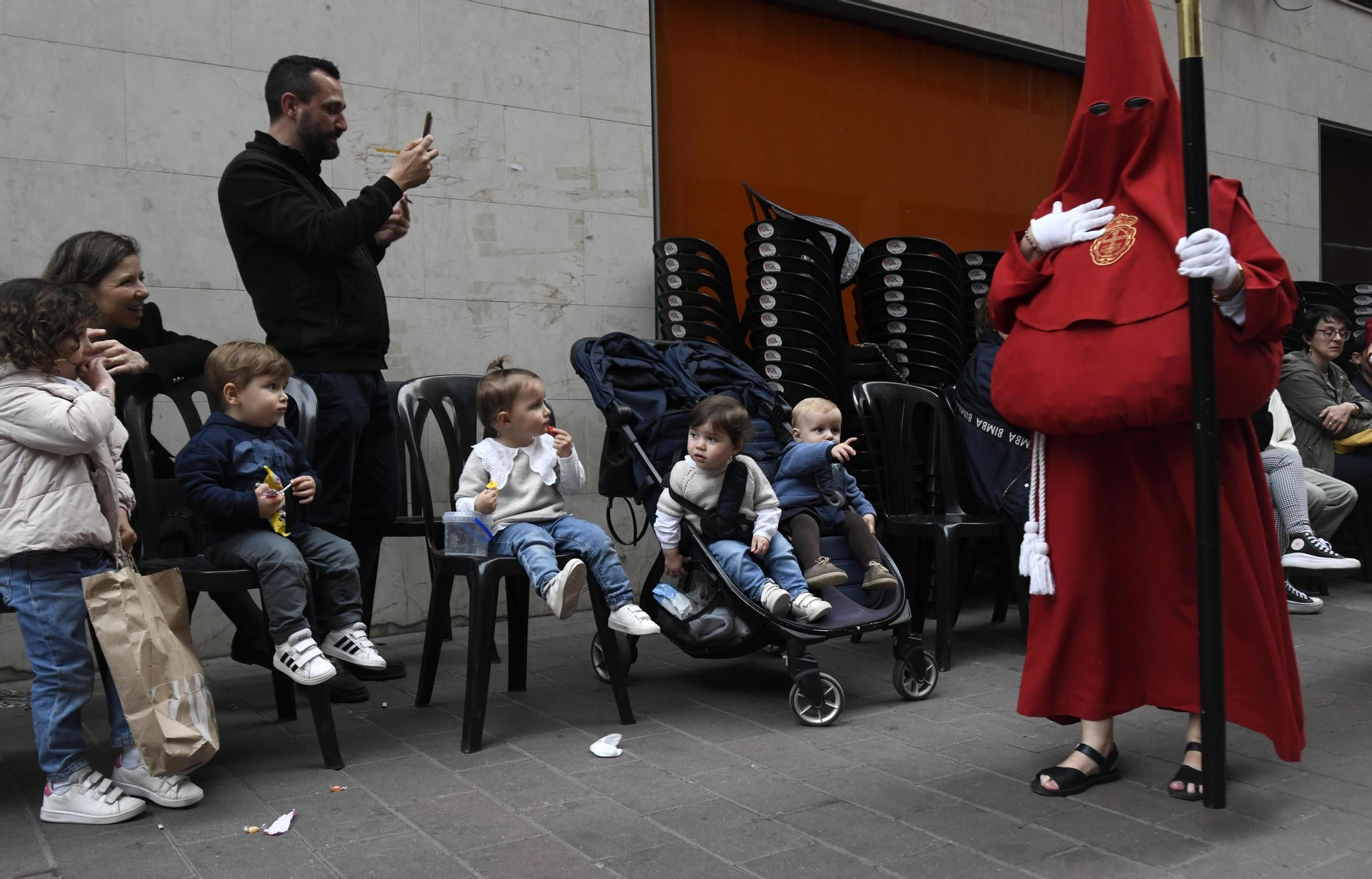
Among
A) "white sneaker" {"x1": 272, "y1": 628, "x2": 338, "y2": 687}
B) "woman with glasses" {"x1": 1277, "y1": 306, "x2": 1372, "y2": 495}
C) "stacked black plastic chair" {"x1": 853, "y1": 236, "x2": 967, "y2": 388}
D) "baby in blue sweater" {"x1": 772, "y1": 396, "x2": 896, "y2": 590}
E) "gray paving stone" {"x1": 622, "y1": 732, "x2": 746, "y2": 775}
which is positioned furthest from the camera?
"woman with glasses" {"x1": 1277, "y1": 306, "x2": 1372, "y2": 495}

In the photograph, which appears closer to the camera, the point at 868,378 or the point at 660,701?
the point at 660,701

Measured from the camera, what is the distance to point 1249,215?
3.23 meters

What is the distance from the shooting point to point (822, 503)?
4641mm

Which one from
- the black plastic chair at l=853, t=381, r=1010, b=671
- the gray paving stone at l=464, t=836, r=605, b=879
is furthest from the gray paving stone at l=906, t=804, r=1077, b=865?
the black plastic chair at l=853, t=381, r=1010, b=671

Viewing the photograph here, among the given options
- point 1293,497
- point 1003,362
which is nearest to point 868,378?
point 1293,497

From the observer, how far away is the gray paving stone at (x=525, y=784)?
3391 millimetres

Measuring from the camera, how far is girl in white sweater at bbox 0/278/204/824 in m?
3.16

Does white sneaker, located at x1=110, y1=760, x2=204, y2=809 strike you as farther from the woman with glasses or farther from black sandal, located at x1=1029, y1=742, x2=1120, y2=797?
the woman with glasses

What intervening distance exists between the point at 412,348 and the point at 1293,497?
475 centimetres

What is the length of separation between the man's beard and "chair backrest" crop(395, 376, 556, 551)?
3.07ft

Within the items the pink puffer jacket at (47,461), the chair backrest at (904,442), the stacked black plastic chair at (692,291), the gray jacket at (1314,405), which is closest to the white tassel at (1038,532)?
the chair backrest at (904,442)

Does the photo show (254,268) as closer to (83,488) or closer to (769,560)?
(83,488)

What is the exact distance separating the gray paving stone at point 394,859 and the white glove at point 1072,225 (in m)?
2.32

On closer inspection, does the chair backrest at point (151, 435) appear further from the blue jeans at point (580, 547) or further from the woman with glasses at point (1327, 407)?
the woman with glasses at point (1327, 407)
